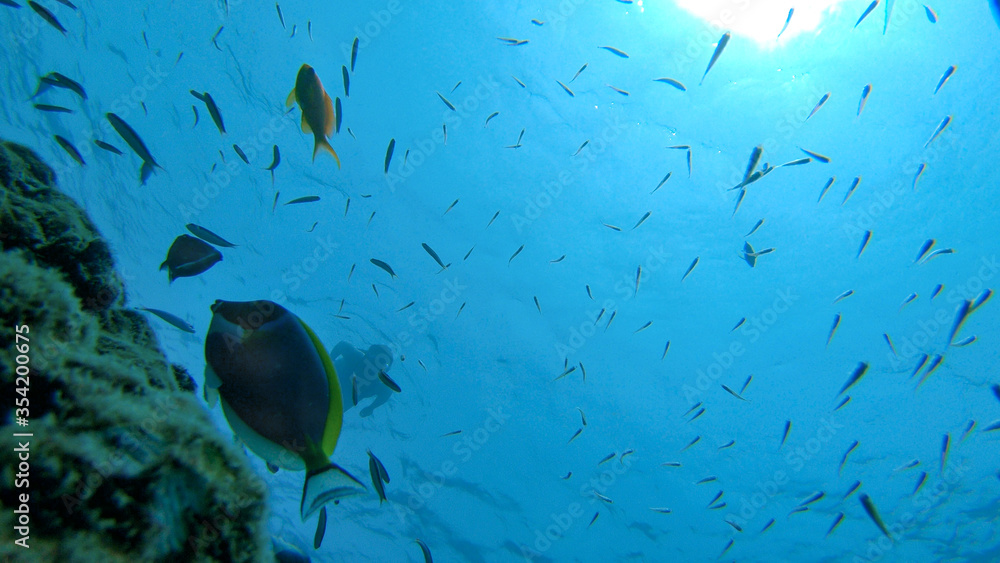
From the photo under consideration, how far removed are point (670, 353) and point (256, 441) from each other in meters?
15.6

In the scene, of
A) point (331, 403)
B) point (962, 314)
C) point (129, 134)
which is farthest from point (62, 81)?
point (962, 314)

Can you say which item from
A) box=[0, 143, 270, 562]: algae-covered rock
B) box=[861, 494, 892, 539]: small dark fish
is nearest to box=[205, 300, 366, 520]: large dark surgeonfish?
box=[0, 143, 270, 562]: algae-covered rock

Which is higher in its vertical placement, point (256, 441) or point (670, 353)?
point (256, 441)

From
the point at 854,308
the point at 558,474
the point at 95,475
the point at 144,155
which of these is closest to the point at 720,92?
the point at 854,308

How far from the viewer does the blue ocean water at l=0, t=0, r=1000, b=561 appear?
10.2 metres

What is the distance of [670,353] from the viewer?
14984 millimetres

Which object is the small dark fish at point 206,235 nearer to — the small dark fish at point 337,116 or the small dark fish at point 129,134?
the small dark fish at point 129,134

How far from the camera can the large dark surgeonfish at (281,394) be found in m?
1.40

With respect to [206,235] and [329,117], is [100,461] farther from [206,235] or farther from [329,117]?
[206,235]

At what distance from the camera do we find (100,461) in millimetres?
1103

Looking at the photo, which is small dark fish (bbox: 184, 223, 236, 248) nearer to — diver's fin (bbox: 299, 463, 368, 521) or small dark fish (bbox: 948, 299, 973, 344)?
diver's fin (bbox: 299, 463, 368, 521)

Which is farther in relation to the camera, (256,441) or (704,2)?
(704,2)

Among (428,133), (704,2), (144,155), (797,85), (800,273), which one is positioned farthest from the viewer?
(800,273)

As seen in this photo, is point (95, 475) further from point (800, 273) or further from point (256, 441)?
point (800, 273)
